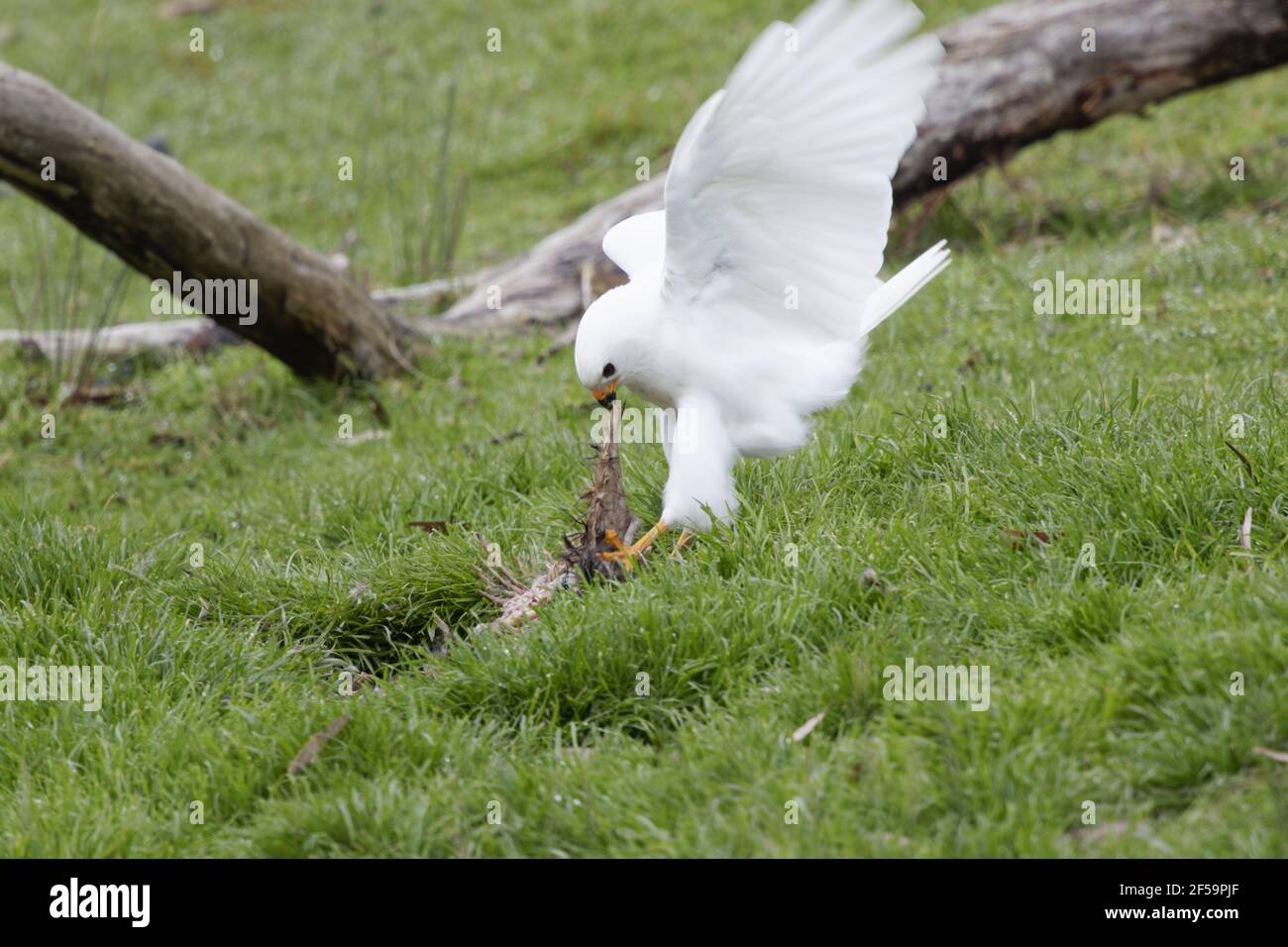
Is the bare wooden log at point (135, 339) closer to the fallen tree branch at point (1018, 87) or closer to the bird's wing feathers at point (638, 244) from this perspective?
the fallen tree branch at point (1018, 87)

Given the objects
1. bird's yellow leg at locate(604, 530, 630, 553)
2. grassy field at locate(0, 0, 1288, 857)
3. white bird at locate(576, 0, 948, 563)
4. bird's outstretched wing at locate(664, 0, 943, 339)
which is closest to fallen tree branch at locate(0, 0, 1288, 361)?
grassy field at locate(0, 0, 1288, 857)

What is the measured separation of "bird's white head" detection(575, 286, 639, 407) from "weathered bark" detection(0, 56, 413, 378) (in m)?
2.75

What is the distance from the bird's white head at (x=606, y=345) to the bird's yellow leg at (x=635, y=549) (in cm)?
44

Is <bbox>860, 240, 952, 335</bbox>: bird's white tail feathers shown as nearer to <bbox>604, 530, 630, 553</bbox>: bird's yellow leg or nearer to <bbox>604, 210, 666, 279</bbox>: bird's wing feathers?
<bbox>604, 210, 666, 279</bbox>: bird's wing feathers

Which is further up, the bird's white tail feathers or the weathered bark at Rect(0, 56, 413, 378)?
the weathered bark at Rect(0, 56, 413, 378)

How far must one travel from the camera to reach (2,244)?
10797mm

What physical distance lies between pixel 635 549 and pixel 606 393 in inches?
19.4

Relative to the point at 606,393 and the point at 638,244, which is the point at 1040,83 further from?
the point at 606,393

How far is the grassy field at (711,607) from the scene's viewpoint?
2727 millimetres

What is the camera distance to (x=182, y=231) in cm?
573

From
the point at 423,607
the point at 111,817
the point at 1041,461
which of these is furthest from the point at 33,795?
the point at 1041,461

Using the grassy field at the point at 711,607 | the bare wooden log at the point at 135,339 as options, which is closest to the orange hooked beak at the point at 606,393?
the grassy field at the point at 711,607

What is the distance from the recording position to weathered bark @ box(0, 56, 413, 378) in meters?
5.36

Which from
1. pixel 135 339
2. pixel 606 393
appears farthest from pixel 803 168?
pixel 135 339
